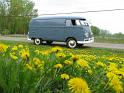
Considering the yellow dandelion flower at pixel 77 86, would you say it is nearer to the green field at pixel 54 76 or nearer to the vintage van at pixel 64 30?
the green field at pixel 54 76

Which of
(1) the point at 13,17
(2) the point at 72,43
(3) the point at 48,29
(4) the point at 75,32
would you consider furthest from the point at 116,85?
(1) the point at 13,17

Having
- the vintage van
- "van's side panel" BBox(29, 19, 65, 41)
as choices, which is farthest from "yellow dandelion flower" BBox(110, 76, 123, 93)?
"van's side panel" BBox(29, 19, 65, 41)

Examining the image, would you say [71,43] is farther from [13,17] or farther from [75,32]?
[13,17]

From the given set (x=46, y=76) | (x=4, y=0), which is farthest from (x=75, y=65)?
(x=4, y=0)

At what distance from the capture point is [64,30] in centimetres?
2453

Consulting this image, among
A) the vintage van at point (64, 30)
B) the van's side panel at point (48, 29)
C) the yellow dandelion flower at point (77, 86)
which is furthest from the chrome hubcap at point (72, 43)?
the yellow dandelion flower at point (77, 86)

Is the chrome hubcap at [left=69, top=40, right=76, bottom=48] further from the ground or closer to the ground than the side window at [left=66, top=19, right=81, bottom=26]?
closer to the ground

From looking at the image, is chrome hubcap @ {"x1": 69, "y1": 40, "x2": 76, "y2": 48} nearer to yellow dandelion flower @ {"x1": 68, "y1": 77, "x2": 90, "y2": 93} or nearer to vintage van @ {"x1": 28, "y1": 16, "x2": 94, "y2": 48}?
vintage van @ {"x1": 28, "y1": 16, "x2": 94, "y2": 48}

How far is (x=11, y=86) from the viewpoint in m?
2.03

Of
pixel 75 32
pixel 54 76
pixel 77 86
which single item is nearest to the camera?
pixel 77 86

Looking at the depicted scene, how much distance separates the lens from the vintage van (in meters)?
24.0

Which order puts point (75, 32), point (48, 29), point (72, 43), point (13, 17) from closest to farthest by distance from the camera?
point (72, 43) → point (75, 32) → point (48, 29) → point (13, 17)

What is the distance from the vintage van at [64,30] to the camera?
2397 centimetres

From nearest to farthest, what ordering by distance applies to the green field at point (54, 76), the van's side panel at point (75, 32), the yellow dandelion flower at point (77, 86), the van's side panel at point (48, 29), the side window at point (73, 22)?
the yellow dandelion flower at point (77, 86) → the green field at point (54, 76) → the van's side panel at point (75, 32) → the side window at point (73, 22) → the van's side panel at point (48, 29)
